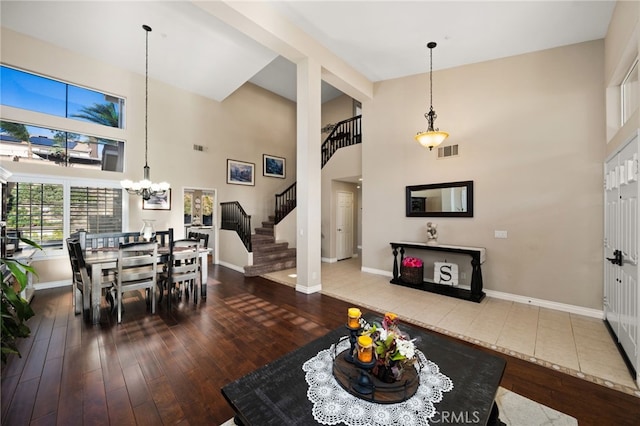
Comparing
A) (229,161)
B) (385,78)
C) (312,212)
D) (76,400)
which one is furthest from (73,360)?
(385,78)

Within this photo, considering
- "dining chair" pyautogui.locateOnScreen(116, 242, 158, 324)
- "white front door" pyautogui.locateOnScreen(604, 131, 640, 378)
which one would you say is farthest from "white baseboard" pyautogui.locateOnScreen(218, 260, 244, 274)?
"white front door" pyautogui.locateOnScreen(604, 131, 640, 378)

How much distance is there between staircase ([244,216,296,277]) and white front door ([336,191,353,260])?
1.58 m

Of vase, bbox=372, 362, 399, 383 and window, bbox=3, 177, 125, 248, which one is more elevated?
window, bbox=3, 177, 125, 248

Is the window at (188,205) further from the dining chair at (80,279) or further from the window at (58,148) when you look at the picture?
the dining chair at (80,279)

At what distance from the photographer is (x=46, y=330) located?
10.3 ft

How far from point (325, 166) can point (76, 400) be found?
6.66 metres

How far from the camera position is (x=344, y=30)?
13.8 ft

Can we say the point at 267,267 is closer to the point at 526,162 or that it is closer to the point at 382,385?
the point at 382,385

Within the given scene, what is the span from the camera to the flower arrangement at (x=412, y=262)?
5.05 meters

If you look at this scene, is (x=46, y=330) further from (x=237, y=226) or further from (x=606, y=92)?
(x=606, y=92)

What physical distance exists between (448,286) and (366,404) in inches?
168

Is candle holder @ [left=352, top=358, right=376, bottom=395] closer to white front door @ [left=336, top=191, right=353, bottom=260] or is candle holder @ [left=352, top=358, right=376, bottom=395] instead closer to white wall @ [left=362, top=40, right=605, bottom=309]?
white wall @ [left=362, top=40, right=605, bottom=309]

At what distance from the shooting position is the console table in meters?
4.34

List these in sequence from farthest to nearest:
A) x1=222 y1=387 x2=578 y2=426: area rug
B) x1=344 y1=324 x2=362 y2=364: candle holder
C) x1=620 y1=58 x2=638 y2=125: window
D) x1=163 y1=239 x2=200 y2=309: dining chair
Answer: x1=163 y1=239 x2=200 y2=309: dining chair, x1=620 y1=58 x2=638 y2=125: window, x1=222 y1=387 x2=578 y2=426: area rug, x1=344 y1=324 x2=362 y2=364: candle holder
